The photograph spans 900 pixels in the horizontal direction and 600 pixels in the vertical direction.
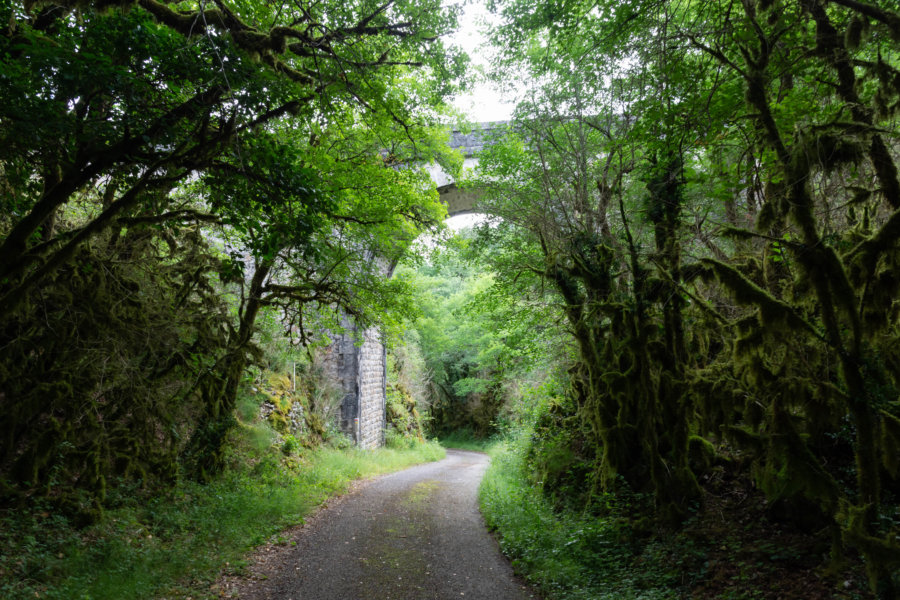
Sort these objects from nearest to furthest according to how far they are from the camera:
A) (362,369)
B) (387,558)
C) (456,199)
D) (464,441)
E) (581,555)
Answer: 1. (581,555)
2. (387,558)
3. (362,369)
4. (456,199)
5. (464,441)

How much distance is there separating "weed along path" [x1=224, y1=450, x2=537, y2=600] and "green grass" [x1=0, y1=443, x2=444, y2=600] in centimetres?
39

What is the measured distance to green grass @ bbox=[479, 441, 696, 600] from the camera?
409 centimetres

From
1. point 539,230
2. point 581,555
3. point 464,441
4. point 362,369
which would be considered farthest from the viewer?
point 464,441

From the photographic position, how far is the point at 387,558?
542cm

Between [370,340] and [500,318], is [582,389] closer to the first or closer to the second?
[500,318]

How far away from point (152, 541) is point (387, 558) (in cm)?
258

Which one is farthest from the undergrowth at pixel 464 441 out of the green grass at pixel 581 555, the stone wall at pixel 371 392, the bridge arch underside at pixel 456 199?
the green grass at pixel 581 555

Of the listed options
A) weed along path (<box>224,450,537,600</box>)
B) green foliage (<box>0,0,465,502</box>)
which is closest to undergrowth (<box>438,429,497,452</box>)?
weed along path (<box>224,450,537,600</box>)

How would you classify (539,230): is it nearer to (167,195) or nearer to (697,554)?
(697,554)

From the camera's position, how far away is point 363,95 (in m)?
5.40

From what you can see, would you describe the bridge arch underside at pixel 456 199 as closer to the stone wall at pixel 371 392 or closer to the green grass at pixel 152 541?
the stone wall at pixel 371 392

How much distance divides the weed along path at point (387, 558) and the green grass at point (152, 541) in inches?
15.2

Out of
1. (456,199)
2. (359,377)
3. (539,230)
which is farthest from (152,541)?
(456,199)

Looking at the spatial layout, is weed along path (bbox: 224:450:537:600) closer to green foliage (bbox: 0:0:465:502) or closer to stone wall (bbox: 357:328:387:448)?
green foliage (bbox: 0:0:465:502)
